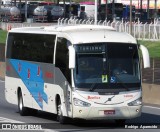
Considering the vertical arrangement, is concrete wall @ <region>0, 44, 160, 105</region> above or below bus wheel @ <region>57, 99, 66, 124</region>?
below

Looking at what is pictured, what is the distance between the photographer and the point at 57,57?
2131 centimetres

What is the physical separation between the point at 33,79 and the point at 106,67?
3923 millimetres

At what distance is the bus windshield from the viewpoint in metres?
20.0

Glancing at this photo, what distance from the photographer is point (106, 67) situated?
20.1m

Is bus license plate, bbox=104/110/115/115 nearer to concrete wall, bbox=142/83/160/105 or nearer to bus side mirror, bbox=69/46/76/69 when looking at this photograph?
bus side mirror, bbox=69/46/76/69

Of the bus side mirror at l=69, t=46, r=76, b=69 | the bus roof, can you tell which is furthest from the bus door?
the bus side mirror at l=69, t=46, r=76, b=69

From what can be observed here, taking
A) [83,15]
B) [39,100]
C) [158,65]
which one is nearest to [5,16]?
[83,15]

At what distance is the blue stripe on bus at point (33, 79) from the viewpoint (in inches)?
897

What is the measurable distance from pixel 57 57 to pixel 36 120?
236 cm

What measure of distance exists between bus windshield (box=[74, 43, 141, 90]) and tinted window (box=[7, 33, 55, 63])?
6.35ft

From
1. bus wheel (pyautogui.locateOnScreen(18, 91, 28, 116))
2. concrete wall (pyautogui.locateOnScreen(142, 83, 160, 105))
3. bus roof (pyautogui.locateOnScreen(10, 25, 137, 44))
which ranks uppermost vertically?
bus roof (pyautogui.locateOnScreen(10, 25, 137, 44))

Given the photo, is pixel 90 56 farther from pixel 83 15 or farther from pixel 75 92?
pixel 83 15

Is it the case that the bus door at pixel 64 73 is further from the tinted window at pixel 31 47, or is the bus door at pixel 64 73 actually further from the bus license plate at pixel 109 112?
the bus license plate at pixel 109 112

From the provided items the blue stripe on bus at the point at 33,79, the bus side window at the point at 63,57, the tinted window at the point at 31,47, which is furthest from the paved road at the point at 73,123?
the tinted window at the point at 31,47
